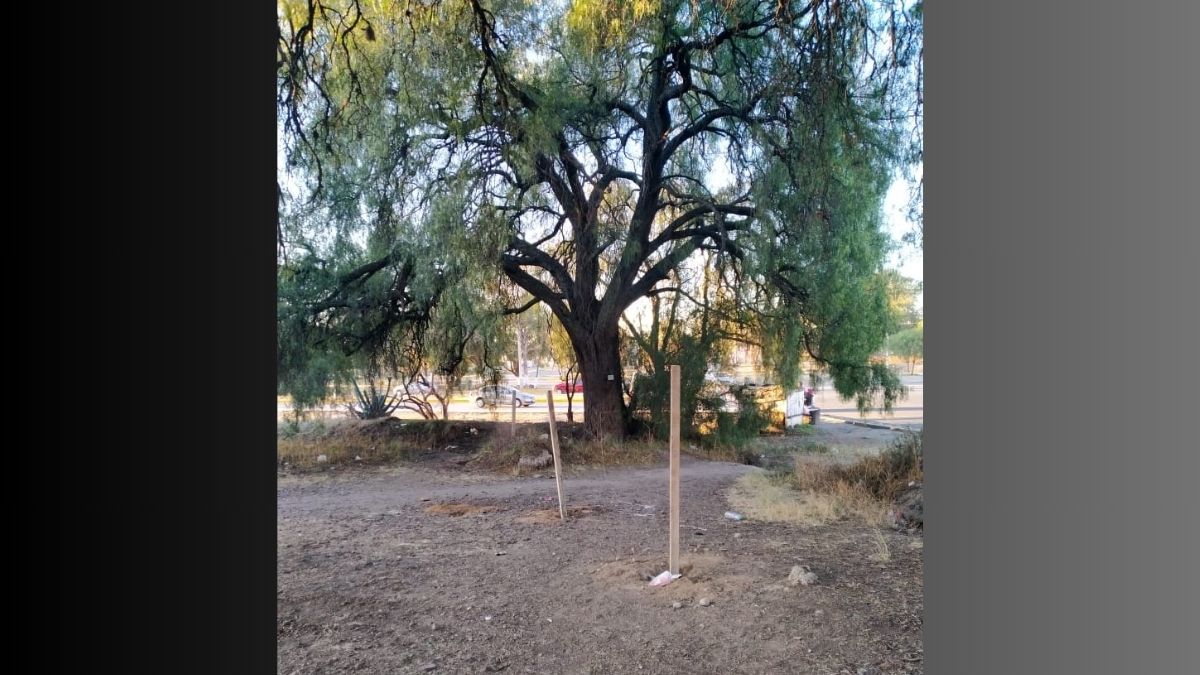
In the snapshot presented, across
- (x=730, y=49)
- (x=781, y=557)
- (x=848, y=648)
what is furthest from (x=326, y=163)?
(x=848, y=648)

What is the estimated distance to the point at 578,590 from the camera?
2391 millimetres

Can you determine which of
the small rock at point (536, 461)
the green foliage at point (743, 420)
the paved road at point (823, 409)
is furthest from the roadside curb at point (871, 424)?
the small rock at point (536, 461)

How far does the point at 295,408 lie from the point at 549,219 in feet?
7.13

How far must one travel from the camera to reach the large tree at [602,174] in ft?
11.1

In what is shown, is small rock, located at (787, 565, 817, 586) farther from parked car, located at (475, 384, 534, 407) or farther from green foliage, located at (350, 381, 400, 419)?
green foliage, located at (350, 381, 400, 419)

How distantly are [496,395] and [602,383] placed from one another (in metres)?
0.87

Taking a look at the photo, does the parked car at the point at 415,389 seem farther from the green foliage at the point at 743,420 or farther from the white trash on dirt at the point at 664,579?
the white trash on dirt at the point at 664,579

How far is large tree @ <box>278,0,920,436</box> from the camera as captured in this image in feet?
11.1

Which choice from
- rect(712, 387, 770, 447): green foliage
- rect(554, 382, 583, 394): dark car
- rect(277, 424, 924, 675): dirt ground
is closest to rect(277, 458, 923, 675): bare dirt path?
rect(277, 424, 924, 675): dirt ground

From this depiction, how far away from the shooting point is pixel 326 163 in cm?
363

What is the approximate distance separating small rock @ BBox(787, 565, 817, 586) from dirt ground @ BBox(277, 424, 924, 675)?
0.05 metres
